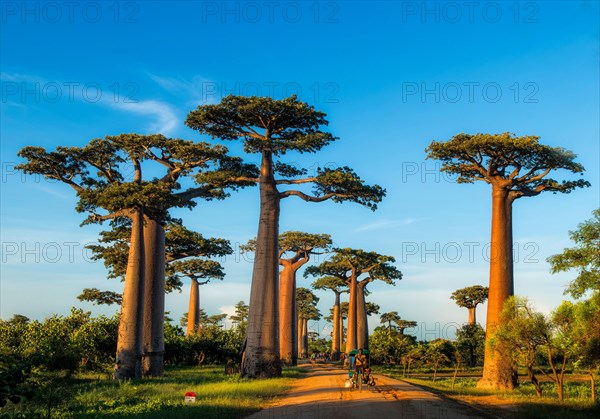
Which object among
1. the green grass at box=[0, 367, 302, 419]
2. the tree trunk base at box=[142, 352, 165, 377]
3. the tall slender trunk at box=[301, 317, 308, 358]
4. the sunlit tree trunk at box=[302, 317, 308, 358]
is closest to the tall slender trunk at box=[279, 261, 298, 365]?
the tree trunk base at box=[142, 352, 165, 377]

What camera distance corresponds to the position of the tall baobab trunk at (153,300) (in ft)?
102

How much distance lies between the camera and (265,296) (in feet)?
93.4

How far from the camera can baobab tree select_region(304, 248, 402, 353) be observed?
52156mm

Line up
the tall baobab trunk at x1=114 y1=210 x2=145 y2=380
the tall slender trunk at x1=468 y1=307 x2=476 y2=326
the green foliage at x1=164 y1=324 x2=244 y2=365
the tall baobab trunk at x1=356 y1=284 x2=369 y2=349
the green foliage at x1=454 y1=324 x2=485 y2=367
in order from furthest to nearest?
the tall slender trunk at x1=468 y1=307 x2=476 y2=326 → the green foliage at x1=454 y1=324 x2=485 y2=367 → the tall baobab trunk at x1=356 y1=284 x2=369 y2=349 → the green foliage at x1=164 y1=324 x2=244 y2=365 → the tall baobab trunk at x1=114 y1=210 x2=145 y2=380

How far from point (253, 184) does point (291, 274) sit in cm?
1852

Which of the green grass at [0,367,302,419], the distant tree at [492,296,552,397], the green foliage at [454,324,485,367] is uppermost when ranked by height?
the distant tree at [492,296,552,397]

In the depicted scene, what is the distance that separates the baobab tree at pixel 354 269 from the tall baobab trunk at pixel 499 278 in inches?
905

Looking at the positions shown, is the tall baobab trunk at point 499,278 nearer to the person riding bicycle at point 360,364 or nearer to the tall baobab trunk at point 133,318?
the person riding bicycle at point 360,364

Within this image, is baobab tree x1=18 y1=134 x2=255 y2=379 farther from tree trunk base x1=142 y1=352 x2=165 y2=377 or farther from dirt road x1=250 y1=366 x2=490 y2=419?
dirt road x1=250 y1=366 x2=490 y2=419

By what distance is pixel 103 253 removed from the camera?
4234cm

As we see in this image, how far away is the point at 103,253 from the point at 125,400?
26.6 m

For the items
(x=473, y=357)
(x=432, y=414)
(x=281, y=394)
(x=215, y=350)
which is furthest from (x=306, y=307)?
(x=432, y=414)

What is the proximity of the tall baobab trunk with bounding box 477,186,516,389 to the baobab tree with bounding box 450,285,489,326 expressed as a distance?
3456 cm

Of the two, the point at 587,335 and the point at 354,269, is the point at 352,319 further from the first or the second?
the point at 587,335
